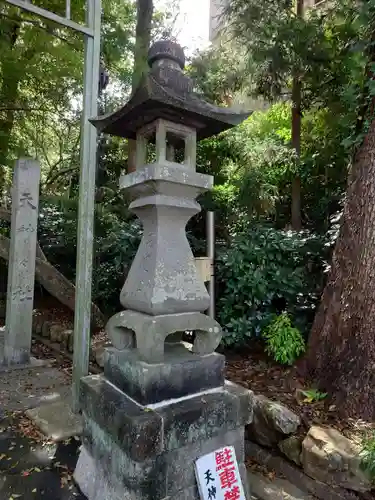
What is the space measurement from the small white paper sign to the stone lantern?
0.05 m

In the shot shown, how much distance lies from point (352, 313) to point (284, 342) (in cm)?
84

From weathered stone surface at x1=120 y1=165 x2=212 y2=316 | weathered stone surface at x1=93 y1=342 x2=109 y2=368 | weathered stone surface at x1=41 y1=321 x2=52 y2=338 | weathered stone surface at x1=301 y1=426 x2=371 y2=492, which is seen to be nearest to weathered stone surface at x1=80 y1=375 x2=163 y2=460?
weathered stone surface at x1=120 y1=165 x2=212 y2=316

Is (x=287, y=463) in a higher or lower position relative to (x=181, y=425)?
lower

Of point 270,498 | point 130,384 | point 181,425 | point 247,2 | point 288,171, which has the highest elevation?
point 247,2

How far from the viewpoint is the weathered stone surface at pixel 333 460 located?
244 centimetres

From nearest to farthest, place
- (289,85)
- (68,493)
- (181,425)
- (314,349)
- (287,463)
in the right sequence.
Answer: (181,425)
(68,493)
(287,463)
(314,349)
(289,85)

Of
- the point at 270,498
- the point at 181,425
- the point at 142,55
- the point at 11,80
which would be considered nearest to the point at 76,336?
the point at 181,425

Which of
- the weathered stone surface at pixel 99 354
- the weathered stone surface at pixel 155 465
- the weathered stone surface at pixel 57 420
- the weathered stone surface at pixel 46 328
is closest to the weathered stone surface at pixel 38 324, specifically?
the weathered stone surface at pixel 46 328

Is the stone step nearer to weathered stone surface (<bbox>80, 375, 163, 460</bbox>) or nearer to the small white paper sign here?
the small white paper sign

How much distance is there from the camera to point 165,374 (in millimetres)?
2203

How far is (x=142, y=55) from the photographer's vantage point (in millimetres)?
5297

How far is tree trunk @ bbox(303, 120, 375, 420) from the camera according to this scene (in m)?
3.05

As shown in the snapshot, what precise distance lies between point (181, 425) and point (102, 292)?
13.5 feet

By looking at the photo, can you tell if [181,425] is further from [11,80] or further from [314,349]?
[11,80]
